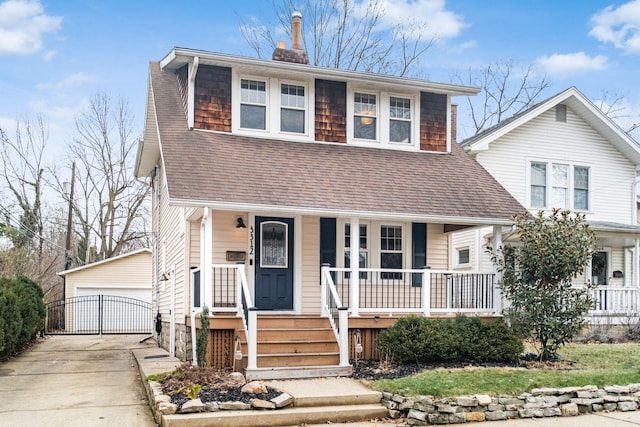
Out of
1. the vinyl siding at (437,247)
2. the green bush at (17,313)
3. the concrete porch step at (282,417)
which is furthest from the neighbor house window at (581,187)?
the green bush at (17,313)

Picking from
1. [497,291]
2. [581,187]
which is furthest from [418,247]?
[581,187]

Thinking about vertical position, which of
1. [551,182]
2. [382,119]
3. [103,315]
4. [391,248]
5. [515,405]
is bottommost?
[103,315]

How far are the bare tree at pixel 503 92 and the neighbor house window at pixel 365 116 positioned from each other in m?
16.1

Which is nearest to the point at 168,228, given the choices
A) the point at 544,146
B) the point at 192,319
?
the point at 192,319

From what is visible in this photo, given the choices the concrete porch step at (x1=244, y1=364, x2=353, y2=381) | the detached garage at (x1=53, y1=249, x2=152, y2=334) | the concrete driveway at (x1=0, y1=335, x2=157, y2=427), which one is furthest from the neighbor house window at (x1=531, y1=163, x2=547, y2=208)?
the detached garage at (x1=53, y1=249, x2=152, y2=334)

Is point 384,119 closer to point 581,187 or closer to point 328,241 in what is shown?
point 328,241

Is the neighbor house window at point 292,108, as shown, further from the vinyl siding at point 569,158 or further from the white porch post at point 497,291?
the vinyl siding at point 569,158

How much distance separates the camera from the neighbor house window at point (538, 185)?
18953 millimetres

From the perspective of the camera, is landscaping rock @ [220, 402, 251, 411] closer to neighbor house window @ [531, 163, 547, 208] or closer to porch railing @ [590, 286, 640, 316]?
porch railing @ [590, 286, 640, 316]

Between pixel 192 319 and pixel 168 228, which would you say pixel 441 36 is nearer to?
pixel 168 228

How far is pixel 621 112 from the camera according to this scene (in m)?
29.8

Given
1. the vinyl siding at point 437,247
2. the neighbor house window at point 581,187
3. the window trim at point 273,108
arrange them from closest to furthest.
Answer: the window trim at point 273,108 < the vinyl siding at point 437,247 < the neighbor house window at point 581,187

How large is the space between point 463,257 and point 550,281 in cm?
780

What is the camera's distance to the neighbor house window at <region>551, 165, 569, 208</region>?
1909cm
